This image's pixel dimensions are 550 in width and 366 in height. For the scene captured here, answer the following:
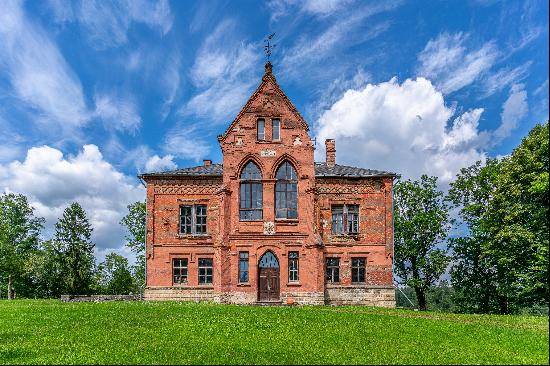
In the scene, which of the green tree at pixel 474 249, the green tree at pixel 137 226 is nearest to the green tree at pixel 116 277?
the green tree at pixel 137 226

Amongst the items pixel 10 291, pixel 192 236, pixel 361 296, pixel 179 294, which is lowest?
pixel 10 291

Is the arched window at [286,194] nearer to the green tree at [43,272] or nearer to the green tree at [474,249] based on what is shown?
the green tree at [474,249]

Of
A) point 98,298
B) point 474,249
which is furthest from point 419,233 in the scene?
point 98,298

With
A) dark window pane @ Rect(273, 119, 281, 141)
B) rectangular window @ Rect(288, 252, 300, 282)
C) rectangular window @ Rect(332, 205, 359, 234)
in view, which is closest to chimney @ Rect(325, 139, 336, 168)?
rectangular window @ Rect(332, 205, 359, 234)

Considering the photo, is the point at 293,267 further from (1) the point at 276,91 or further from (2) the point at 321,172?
(1) the point at 276,91

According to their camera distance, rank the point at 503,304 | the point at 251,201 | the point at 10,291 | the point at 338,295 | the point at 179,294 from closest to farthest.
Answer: the point at 251,201, the point at 338,295, the point at 179,294, the point at 503,304, the point at 10,291

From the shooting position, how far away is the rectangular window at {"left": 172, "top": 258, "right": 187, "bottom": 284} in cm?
3106

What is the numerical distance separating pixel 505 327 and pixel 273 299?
1405 cm

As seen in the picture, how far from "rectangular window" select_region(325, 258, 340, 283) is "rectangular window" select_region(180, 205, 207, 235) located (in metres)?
8.71

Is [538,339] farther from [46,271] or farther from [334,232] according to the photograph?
[46,271]

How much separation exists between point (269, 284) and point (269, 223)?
3824 millimetres

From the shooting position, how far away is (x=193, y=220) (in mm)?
31375

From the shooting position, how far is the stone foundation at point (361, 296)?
30.4 m

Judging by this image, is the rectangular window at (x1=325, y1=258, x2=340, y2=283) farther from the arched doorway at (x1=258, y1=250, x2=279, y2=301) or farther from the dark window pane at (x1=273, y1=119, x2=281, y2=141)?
the dark window pane at (x1=273, y1=119, x2=281, y2=141)
